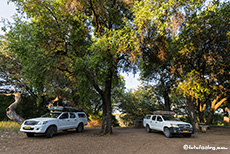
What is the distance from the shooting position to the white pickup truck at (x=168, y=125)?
1114cm

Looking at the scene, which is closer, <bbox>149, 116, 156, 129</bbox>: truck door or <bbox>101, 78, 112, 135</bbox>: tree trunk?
<bbox>101, 78, 112, 135</bbox>: tree trunk

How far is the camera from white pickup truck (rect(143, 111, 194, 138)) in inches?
439

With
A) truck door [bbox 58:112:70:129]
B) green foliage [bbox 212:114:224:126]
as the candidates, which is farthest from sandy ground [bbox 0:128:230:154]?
green foliage [bbox 212:114:224:126]

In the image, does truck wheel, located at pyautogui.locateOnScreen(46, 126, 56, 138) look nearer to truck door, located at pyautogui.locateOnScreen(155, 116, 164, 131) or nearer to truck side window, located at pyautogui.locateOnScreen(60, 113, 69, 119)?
truck side window, located at pyautogui.locateOnScreen(60, 113, 69, 119)

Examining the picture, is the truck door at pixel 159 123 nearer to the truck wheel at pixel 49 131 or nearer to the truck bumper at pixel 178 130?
the truck bumper at pixel 178 130

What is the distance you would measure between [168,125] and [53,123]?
8.31 meters

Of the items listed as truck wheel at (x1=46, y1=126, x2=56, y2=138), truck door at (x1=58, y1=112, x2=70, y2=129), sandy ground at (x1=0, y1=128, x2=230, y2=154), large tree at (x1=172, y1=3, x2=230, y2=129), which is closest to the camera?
sandy ground at (x1=0, y1=128, x2=230, y2=154)

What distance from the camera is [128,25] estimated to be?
39.8 ft

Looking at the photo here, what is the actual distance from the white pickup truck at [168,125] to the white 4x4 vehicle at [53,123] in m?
6.42

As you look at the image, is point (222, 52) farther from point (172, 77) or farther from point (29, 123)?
point (29, 123)

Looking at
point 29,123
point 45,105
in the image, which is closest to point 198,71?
point 29,123

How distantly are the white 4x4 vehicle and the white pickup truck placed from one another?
6.42 m

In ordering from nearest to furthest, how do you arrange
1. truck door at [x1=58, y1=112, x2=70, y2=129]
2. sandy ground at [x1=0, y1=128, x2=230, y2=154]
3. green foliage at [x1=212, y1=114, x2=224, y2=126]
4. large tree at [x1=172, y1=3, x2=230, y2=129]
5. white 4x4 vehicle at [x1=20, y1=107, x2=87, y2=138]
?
sandy ground at [x1=0, y1=128, x2=230, y2=154] → white 4x4 vehicle at [x1=20, y1=107, x2=87, y2=138] → truck door at [x1=58, y1=112, x2=70, y2=129] → large tree at [x1=172, y1=3, x2=230, y2=129] → green foliage at [x1=212, y1=114, x2=224, y2=126]

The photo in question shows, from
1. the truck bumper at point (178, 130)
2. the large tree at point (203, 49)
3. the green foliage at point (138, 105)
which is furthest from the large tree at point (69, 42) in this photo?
the green foliage at point (138, 105)
